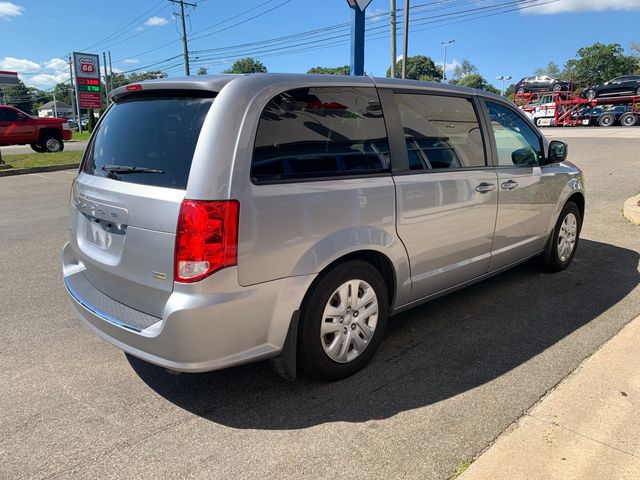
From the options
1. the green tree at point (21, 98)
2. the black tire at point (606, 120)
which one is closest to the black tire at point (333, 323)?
the black tire at point (606, 120)

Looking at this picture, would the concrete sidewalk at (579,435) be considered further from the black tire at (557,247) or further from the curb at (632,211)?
the curb at (632,211)

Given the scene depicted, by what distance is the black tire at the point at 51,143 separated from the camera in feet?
67.5

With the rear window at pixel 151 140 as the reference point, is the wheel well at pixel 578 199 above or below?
below

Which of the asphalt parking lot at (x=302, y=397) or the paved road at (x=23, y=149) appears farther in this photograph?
the paved road at (x=23, y=149)

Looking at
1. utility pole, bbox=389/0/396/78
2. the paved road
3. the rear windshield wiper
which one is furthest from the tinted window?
the rear windshield wiper

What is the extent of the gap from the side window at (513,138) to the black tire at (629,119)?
29.1 metres

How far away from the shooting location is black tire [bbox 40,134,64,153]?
20578 millimetres

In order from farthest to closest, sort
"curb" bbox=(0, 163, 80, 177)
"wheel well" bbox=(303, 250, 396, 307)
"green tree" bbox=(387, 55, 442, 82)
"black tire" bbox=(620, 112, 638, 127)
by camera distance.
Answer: "green tree" bbox=(387, 55, 442, 82) → "black tire" bbox=(620, 112, 638, 127) → "curb" bbox=(0, 163, 80, 177) → "wheel well" bbox=(303, 250, 396, 307)

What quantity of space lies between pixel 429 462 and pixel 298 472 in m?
0.61

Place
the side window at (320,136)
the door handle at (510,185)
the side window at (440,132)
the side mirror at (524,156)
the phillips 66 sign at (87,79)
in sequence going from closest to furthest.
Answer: the side window at (320,136)
the side window at (440,132)
the door handle at (510,185)
the side mirror at (524,156)
the phillips 66 sign at (87,79)

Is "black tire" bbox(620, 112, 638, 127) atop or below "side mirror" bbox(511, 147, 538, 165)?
atop

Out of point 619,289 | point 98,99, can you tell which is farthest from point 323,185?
point 98,99

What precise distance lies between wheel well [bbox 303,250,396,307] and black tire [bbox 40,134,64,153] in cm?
2119

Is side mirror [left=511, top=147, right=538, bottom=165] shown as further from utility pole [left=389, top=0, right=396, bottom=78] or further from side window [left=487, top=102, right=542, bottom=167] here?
utility pole [left=389, top=0, right=396, bottom=78]
